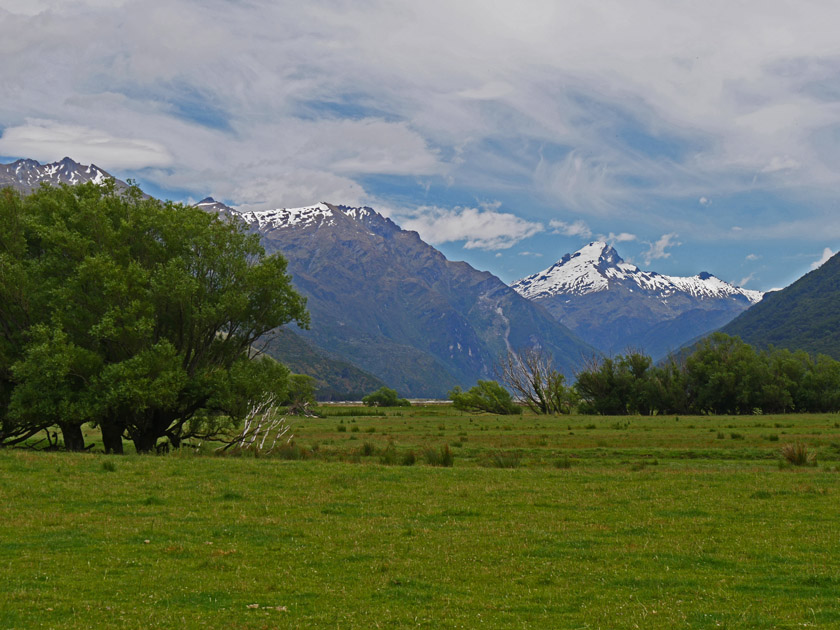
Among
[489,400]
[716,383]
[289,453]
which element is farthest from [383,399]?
[289,453]

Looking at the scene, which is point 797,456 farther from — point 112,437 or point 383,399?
point 383,399

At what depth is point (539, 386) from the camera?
10219cm

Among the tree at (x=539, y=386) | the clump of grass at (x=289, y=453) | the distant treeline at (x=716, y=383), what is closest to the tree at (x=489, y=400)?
the tree at (x=539, y=386)

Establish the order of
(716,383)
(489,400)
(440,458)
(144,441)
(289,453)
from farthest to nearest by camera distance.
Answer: (489,400), (716,383), (144,441), (289,453), (440,458)

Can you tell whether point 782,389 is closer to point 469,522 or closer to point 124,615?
point 469,522

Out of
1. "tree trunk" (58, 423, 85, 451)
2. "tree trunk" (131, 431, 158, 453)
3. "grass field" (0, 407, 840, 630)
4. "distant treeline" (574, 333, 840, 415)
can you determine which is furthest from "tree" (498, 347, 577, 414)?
"tree trunk" (58, 423, 85, 451)

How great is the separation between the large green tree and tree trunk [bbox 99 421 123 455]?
0.08 meters

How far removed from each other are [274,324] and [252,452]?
7414 millimetres

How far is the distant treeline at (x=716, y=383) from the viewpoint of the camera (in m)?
92.7

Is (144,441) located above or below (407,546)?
above

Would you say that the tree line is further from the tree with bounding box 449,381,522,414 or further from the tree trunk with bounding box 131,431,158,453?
the tree trunk with bounding box 131,431,158,453

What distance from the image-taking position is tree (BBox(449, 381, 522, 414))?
4090 inches

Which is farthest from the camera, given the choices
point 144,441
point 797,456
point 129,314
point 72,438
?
point 72,438

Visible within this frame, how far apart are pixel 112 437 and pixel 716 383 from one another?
265ft
